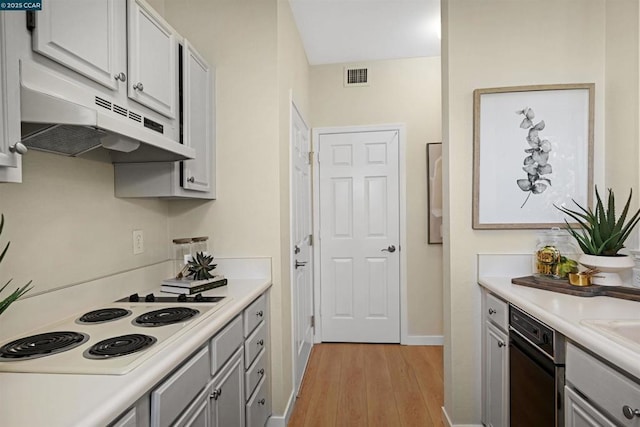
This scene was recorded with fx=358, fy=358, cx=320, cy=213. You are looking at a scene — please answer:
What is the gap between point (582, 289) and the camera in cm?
169

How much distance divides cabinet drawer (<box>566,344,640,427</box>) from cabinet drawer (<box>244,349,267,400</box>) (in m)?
1.35

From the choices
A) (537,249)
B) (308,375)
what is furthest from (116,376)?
(308,375)

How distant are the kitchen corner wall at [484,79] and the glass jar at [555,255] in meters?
0.10

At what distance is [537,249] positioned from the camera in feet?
6.59

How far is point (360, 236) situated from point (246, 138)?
175cm

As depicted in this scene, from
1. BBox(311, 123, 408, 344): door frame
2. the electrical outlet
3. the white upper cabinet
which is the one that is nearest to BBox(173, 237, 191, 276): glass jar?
the electrical outlet

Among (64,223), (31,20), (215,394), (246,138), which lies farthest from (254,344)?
(31,20)

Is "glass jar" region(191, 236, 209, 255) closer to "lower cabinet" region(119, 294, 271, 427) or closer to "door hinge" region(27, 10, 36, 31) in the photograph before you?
"lower cabinet" region(119, 294, 271, 427)

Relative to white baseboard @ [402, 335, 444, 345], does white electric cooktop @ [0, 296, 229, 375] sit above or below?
above

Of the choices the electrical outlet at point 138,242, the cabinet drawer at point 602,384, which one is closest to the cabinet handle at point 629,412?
the cabinet drawer at point 602,384

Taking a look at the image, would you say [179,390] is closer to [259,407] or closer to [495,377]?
[259,407]

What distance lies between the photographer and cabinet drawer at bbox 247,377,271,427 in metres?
1.77

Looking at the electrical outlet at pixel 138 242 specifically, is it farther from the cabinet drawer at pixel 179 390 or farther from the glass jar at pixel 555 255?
the glass jar at pixel 555 255

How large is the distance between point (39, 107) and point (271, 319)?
1612 mm
